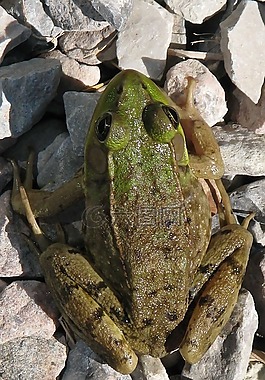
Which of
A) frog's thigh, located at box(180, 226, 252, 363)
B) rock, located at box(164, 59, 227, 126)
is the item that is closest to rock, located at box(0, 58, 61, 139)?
rock, located at box(164, 59, 227, 126)

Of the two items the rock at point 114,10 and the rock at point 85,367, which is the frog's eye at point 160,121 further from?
the rock at point 85,367

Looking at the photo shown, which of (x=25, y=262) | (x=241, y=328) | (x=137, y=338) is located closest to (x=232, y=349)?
(x=241, y=328)

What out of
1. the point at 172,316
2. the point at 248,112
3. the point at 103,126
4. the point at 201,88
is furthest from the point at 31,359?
the point at 248,112

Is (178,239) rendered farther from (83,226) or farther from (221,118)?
(221,118)

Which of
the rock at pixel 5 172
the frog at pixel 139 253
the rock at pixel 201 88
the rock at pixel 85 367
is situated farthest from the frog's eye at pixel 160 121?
the rock at pixel 85 367

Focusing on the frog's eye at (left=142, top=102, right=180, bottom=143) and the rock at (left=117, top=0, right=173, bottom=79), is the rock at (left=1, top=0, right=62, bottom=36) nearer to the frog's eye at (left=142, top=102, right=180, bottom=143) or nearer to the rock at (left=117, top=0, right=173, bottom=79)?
the rock at (left=117, top=0, right=173, bottom=79)

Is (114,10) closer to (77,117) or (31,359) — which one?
(77,117)
